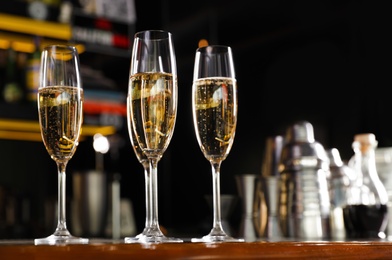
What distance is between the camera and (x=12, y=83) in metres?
3.41

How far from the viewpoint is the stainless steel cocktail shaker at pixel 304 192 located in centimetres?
160

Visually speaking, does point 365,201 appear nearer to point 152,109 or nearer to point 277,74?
point 152,109

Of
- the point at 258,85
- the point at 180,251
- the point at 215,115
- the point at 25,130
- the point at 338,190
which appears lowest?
the point at 180,251

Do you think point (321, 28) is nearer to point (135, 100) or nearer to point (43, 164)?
point (43, 164)

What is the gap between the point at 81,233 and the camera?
3.34 metres

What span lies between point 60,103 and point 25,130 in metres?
2.43

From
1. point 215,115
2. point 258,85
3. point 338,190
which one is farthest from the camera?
point 258,85

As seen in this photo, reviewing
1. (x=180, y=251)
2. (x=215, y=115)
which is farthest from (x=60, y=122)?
(x=180, y=251)

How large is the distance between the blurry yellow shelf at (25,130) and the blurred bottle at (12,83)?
12 cm

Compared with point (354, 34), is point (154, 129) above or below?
below

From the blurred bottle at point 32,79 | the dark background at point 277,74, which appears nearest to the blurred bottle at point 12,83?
the blurred bottle at point 32,79

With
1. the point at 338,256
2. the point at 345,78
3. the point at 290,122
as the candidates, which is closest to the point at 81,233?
the point at 290,122

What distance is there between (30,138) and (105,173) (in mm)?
426

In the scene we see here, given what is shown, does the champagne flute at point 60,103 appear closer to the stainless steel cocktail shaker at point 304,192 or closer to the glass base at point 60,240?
the glass base at point 60,240
